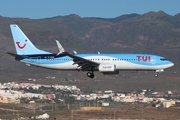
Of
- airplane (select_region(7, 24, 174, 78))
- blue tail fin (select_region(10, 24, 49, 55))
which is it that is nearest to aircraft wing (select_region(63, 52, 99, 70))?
airplane (select_region(7, 24, 174, 78))

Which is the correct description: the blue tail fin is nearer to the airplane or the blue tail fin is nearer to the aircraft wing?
the airplane

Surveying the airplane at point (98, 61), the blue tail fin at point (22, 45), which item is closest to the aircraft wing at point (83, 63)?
the airplane at point (98, 61)

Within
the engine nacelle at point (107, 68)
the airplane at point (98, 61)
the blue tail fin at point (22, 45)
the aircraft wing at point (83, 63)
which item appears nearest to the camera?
the aircraft wing at point (83, 63)

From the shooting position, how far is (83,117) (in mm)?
117750

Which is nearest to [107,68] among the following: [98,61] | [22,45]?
[98,61]

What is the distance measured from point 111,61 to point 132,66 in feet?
12.5

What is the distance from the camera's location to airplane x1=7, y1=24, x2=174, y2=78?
105 metres

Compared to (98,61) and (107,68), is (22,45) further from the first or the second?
(107,68)

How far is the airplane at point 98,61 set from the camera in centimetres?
10538

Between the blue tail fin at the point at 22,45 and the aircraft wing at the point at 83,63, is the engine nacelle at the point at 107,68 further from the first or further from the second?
the blue tail fin at the point at 22,45

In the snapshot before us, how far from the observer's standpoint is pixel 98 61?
107062mm

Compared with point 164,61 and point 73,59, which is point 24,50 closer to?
point 73,59

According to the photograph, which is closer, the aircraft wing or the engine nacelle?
the aircraft wing

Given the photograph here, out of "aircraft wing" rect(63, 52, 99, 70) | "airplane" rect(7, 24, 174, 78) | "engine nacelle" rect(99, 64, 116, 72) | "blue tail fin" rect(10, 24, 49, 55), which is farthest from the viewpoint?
"blue tail fin" rect(10, 24, 49, 55)
